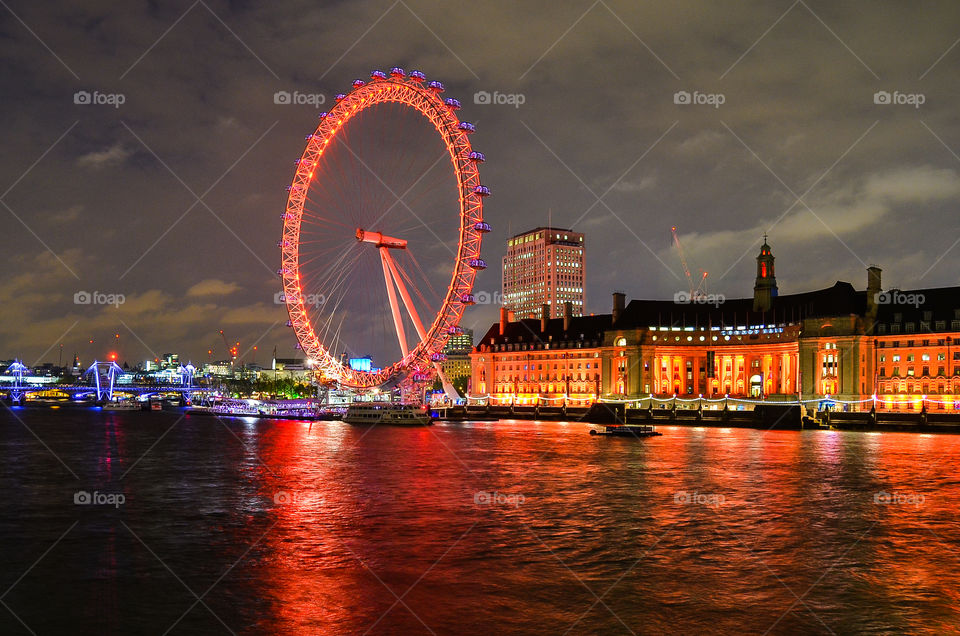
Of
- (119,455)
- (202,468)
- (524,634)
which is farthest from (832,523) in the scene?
(119,455)

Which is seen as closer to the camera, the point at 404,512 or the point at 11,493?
the point at 404,512

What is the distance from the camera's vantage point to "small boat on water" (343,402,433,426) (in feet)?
385

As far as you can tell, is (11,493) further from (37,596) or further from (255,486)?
(37,596)

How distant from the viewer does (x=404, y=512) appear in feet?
115

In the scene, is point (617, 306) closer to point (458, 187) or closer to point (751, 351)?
point (751, 351)

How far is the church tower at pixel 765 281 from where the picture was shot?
156250 millimetres

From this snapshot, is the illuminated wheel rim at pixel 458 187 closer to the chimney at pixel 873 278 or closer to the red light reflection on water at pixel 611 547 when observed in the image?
the red light reflection on water at pixel 611 547

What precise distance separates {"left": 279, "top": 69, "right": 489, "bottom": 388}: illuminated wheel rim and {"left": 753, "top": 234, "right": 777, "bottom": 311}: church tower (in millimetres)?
78718

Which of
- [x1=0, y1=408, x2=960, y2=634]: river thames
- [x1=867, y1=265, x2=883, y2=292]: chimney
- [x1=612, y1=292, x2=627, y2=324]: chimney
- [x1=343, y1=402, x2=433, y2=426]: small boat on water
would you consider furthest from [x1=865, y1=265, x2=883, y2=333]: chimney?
[x1=0, y1=408, x2=960, y2=634]: river thames

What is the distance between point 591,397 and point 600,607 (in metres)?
148

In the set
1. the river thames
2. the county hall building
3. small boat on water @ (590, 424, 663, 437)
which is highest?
the county hall building

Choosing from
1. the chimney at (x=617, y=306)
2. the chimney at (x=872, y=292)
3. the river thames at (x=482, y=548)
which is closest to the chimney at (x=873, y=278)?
the chimney at (x=872, y=292)

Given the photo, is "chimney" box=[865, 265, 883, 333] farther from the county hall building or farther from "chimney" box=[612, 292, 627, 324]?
"chimney" box=[612, 292, 627, 324]

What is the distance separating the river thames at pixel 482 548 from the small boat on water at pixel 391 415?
60293mm
